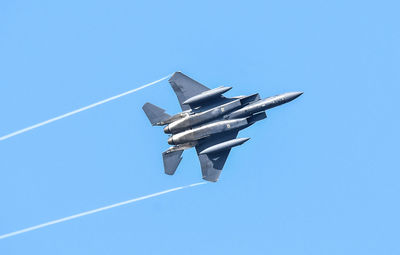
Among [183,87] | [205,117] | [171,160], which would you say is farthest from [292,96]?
[171,160]

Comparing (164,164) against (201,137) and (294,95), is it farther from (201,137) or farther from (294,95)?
(294,95)

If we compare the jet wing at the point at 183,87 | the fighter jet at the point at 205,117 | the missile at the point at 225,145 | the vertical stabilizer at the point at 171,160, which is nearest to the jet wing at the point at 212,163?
the fighter jet at the point at 205,117

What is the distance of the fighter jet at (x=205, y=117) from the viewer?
3641 centimetres

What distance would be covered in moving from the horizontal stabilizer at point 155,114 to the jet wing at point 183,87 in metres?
1.29

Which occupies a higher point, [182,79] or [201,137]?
[182,79]

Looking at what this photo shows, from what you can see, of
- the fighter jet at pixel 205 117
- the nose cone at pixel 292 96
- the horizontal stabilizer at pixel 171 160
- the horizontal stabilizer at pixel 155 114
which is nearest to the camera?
the nose cone at pixel 292 96

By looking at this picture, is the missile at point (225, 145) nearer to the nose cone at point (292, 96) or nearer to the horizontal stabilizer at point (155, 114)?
the horizontal stabilizer at point (155, 114)

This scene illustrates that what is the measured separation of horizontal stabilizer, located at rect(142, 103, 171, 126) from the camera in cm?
3747

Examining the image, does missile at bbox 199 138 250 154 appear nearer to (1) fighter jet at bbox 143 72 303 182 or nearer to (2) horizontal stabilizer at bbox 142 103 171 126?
(1) fighter jet at bbox 143 72 303 182

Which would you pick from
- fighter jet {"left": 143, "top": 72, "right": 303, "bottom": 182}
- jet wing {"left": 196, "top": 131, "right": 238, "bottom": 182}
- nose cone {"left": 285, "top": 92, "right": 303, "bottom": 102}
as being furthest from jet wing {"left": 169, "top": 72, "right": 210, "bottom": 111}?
nose cone {"left": 285, "top": 92, "right": 303, "bottom": 102}

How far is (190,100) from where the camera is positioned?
3644 cm

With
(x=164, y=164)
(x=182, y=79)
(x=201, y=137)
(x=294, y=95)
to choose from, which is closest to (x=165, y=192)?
(x=164, y=164)

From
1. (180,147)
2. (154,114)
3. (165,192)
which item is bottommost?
(165,192)

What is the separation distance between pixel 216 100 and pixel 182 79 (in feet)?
8.75
